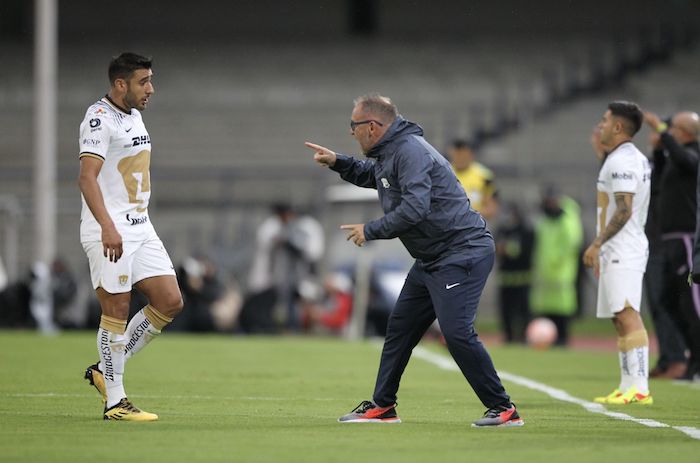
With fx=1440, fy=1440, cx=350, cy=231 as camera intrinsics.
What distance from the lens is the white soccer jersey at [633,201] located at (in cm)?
1061

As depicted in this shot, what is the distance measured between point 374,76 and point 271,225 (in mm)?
11187

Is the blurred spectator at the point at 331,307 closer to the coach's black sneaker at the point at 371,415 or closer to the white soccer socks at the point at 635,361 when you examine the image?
the white soccer socks at the point at 635,361

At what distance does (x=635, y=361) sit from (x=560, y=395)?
96 centimetres

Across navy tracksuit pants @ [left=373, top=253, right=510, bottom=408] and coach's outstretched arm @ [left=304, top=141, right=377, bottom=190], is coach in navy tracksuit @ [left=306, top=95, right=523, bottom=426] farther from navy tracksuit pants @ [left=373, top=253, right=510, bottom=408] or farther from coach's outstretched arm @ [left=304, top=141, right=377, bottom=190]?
coach's outstretched arm @ [left=304, top=141, right=377, bottom=190]

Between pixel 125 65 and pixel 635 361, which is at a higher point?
pixel 125 65

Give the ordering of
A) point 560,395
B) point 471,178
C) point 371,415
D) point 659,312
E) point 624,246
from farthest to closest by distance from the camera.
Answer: point 471,178
point 659,312
point 560,395
point 624,246
point 371,415

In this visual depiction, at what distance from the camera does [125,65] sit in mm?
8859

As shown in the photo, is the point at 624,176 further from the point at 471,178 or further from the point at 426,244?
the point at 471,178

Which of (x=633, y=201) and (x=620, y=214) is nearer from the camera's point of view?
(x=620, y=214)

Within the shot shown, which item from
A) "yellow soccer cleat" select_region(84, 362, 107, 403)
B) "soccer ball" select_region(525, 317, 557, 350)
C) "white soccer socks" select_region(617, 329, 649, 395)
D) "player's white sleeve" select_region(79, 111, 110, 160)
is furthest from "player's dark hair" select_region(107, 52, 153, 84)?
"soccer ball" select_region(525, 317, 557, 350)

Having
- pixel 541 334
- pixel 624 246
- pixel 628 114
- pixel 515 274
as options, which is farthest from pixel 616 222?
pixel 515 274

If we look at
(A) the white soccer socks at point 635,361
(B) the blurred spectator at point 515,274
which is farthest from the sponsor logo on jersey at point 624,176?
(B) the blurred spectator at point 515,274

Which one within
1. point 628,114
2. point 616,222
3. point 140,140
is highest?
point 628,114

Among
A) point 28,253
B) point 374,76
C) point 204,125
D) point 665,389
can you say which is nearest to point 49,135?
point 28,253
